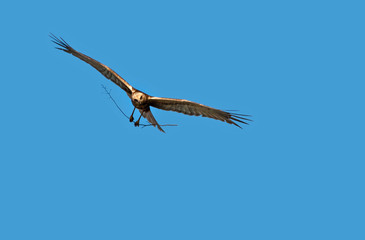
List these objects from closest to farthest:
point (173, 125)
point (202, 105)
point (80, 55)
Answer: point (202, 105) → point (173, 125) → point (80, 55)

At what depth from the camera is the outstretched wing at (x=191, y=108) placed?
8.11 metres

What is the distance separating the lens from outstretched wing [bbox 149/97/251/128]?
8.11 m

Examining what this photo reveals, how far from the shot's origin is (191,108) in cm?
830

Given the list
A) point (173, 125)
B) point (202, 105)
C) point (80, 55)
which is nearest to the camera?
point (202, 105)

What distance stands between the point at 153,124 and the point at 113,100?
115 centimetres

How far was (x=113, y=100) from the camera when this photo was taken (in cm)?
870

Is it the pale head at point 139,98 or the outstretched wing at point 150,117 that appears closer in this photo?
the pale head at point 139,98

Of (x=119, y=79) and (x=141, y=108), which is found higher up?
(x=119, y=79)

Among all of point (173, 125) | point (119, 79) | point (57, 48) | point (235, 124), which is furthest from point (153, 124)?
point (57, 48)

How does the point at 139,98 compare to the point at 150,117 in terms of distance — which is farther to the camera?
the point at 150,117

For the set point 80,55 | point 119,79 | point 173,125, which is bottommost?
point 173,125

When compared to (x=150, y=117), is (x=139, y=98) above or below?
below

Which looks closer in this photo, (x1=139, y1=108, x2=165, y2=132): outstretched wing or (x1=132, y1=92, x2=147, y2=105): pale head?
(x1=132, y1=92, x2=147, y2=105): pale head

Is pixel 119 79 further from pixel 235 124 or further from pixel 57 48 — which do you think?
pixel 235 124
